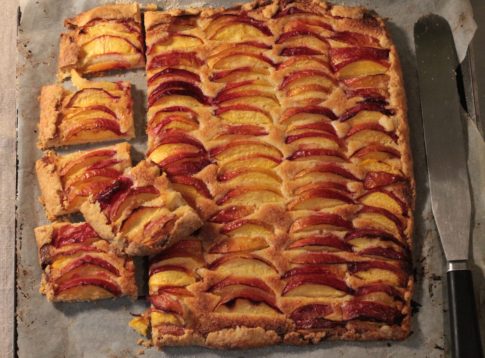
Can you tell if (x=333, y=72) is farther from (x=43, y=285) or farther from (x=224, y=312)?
(x=43, y=285)

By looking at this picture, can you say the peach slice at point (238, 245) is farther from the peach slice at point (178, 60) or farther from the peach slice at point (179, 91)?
the peach slice at point (178, 60)

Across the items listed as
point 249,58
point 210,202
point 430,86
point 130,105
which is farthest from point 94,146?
point 430,86

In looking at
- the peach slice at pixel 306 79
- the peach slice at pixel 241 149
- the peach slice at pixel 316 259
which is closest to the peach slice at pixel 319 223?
the peach slice at pixel 316 259

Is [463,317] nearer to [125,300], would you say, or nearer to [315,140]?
[315,140]

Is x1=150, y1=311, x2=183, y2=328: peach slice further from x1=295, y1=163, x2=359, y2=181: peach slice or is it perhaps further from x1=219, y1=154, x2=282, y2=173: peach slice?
x1=295, y1=163, x2=359, y2=181: peach slice

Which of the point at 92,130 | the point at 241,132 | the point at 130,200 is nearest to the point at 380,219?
the point at 241,132

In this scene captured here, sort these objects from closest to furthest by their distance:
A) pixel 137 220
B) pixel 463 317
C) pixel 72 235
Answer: pixel 463 317
pixel 137 220
pixel 72 235
